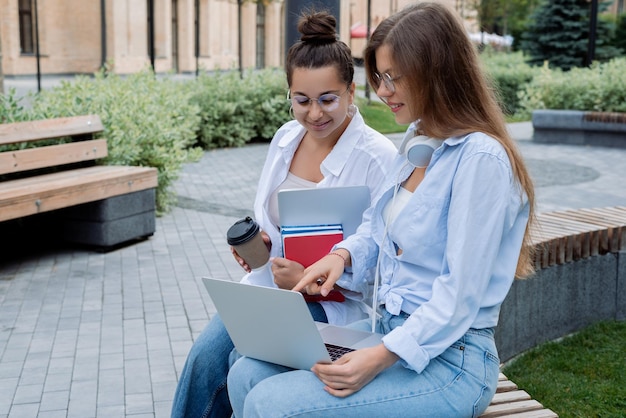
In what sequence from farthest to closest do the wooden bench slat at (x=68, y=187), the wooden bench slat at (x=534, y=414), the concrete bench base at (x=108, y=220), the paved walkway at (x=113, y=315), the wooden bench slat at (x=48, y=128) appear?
the concrete bench base at (x=108, y=220)
the wooden bench slat at (x=48, y=128)
the wooden bench slat at (x=68, y=187)
the paved walkway at (x=113, y=315)
the wooden bench slat at (x=534, y=414)

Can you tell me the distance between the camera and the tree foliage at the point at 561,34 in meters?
29.8

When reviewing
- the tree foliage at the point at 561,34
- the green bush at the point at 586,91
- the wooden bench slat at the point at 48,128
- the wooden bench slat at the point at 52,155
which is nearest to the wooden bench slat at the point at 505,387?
the wooden bench slat at the point at 52,155

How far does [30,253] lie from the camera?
23.2 feet

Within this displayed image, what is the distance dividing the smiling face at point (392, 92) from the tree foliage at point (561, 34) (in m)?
28.6

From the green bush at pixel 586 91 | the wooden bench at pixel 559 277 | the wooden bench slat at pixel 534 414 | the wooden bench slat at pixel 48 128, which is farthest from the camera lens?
the green bush at pixel 586 91

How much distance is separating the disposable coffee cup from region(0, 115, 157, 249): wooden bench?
373 centimetres

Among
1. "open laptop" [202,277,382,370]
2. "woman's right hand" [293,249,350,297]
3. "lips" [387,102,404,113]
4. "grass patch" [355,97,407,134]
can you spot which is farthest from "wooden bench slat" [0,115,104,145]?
"grass patch" [355,97,407,134]

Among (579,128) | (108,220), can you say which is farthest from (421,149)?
(579,128)

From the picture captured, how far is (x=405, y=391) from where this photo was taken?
2207 mm

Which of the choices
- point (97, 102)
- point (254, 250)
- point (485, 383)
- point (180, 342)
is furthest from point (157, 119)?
point (485, 383)

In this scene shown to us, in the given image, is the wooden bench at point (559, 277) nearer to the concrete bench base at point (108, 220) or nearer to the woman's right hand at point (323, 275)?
the woman's right hand at point (323, 275)

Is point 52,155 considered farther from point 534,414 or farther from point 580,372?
point 534,414

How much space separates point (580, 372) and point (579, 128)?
1092 cm

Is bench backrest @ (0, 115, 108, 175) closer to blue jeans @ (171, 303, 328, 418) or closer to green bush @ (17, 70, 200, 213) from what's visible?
green bush @ (17, 70, 200, 213)
